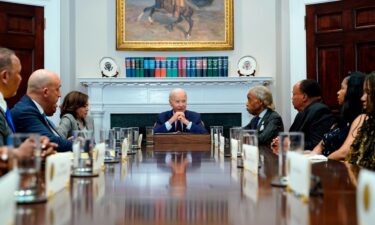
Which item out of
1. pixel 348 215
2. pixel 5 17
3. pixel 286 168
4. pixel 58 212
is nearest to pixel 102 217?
pixel 58 212

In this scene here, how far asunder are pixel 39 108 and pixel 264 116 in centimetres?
244

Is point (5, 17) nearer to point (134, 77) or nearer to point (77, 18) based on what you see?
point (77, 18)

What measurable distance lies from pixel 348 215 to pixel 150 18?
6144mm

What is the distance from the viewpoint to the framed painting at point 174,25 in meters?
6.98

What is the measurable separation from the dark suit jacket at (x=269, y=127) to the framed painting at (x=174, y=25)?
2267 mm

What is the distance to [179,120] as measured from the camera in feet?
16.9

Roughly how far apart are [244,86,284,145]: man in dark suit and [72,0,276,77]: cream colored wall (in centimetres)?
184

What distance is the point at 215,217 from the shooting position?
113 cm

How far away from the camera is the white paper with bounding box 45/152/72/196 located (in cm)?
140

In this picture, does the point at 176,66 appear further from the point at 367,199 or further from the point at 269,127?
the point at 367,199

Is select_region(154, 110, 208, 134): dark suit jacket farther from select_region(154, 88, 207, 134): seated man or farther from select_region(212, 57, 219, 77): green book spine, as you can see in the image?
select_region(212, 57, 219, 77): green book spine

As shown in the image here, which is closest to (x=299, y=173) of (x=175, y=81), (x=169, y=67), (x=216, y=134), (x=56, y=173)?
(x=56, y=173)

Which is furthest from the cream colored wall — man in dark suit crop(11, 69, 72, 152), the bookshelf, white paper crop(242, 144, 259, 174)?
white paper crop(242, 144, 259, 174)

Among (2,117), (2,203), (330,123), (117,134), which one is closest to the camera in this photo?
(2,203)
